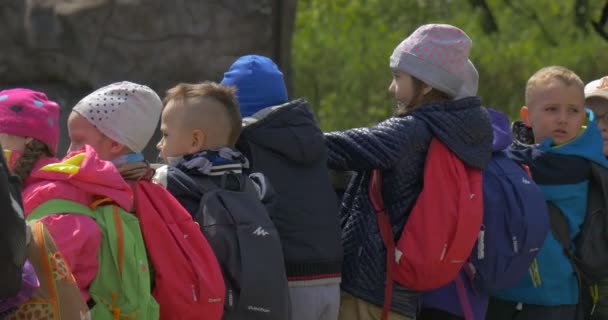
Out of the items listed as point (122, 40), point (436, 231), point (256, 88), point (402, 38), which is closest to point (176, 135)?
point (256, 88)

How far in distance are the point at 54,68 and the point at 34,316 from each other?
4351 millimetres

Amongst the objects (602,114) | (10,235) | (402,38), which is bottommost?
(402,38)

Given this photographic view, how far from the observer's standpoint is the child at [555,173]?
3.95 m

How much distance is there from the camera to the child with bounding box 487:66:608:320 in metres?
3.95

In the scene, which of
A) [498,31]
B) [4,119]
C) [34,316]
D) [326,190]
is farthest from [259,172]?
[498,31]

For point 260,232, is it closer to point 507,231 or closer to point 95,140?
point 95,140

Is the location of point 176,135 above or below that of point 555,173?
above

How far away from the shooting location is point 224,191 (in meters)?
3.15

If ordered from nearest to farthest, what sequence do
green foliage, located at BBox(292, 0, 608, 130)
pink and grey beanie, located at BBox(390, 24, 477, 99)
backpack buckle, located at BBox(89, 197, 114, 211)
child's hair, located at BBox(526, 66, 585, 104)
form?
1. backpack buckle, located at BBox(89, 197, 114, 211)
2. pink and grey beanie, located at BBox(390, 24, 477, 99)
3. child's hair, located at BBox(526, 66, 585, 104)
4. green foliage, located at BBox(292, 0, 608, 130)

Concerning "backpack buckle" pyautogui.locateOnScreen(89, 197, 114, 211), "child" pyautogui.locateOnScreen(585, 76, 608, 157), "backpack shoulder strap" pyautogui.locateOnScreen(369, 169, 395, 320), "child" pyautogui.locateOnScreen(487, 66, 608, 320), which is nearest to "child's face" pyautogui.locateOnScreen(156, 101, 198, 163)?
"backpack buckle" pyautogui.locateOnScreen(89, 197, 114, 211)

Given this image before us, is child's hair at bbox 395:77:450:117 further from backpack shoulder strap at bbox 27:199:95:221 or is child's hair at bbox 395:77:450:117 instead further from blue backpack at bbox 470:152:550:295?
backpack shoulder strap at bbox 27:199:95:221

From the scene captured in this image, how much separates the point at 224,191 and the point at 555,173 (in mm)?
1363

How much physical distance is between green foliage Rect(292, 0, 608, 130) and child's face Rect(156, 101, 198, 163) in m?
7.77

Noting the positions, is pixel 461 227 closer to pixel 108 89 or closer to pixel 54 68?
pixel 108 89
